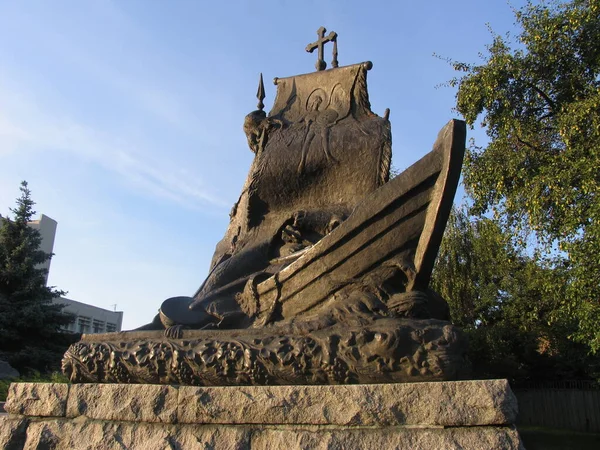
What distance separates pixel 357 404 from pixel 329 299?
77 cm

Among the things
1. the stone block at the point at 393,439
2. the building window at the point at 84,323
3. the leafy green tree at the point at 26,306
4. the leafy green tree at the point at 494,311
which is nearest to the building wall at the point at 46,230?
the building window at the point at 84,323

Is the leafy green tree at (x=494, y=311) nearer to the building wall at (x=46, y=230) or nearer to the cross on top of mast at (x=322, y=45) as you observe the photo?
the cross on top of mast at (x=322, y=45)

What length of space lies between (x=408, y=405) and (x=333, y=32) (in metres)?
3.59

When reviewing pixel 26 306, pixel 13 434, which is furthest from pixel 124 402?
pixel 26 306

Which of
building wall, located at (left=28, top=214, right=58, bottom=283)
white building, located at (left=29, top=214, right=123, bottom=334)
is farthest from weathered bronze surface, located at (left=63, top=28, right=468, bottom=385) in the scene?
building wall, located at (left=28, top=214, right=58, bottom=283)

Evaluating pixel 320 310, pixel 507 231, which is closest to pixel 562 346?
pixel 507 231

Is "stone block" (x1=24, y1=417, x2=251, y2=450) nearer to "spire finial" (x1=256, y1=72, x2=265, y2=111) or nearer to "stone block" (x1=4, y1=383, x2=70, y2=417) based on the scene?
"stone block" (x1=4, y1=383, x2=70, y2=417)

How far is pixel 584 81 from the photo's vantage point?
27.6ft

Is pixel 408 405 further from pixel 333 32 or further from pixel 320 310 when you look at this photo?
pixel 333 32

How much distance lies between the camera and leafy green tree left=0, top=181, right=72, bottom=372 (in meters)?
12.4

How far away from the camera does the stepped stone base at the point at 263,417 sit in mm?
2301

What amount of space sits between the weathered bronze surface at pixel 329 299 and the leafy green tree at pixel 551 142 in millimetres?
4104

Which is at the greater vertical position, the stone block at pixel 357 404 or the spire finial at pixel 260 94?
the spire finial at pixel 260 94

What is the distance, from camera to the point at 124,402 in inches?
112
